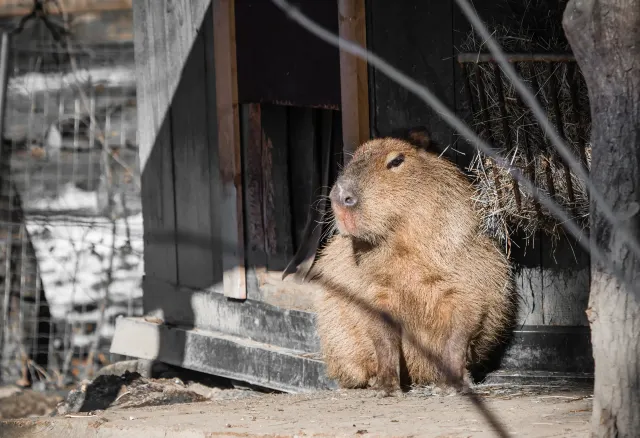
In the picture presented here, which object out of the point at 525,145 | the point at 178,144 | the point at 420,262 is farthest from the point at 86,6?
the point at 525,145

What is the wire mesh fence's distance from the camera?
388 inches

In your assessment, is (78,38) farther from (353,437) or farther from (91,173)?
(353,437)

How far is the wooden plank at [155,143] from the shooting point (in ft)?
24.6

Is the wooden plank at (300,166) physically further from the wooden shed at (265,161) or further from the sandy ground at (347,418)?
the sandy ground at (347,418)

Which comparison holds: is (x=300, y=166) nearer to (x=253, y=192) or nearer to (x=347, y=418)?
(x=253, y=192)

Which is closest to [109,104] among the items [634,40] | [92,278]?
[92,278]

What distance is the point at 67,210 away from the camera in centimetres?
1046

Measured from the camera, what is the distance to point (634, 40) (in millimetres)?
3330

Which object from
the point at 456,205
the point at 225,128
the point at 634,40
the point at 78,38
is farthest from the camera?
the point at 78,38

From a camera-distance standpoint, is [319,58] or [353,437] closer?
[353,437]

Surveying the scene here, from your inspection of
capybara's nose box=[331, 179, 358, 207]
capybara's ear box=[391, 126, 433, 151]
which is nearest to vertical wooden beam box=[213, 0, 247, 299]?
capybara's ear box=[391, 126, 433, 151]

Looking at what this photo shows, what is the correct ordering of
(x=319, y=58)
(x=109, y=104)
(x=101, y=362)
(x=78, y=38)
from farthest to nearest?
(x=78, y=38), (x=109, y=104), (x=101, y=362), (x=319, y=58)

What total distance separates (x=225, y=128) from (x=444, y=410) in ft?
8.98

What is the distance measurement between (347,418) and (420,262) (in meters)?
0.97
